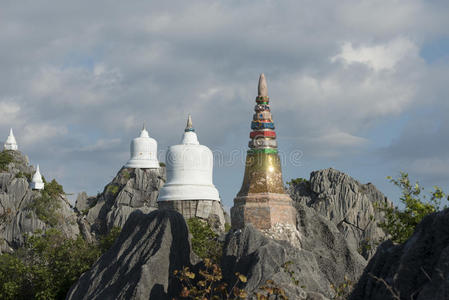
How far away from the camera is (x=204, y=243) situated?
29.6 metres

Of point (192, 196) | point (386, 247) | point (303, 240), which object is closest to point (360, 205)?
point (192, 196)

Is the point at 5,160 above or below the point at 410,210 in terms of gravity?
above

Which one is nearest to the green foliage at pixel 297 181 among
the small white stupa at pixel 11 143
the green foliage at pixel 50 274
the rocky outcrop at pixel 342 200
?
the rocky outcrop at pixel 342 200

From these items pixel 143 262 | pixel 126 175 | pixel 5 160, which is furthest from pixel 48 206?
pixel 143 262

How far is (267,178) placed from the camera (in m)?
28.0

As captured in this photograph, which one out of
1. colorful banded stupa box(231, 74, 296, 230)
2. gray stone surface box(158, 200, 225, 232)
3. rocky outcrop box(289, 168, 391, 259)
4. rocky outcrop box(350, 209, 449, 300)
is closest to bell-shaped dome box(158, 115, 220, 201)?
gray stone surface box(158, 200, 225, 232)

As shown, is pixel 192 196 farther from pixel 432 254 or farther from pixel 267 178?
pixel 432 254

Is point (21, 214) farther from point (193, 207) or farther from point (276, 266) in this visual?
point (276, 266)

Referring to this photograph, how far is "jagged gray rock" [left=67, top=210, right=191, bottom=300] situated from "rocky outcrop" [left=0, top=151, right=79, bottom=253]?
4104cm

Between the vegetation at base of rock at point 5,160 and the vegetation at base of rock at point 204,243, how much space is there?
44.6 meters

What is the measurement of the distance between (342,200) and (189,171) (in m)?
11.5

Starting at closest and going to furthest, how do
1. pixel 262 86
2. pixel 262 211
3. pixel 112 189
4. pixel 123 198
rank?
pixel 262 211 < pixel 262 86 < pixel 123 198 < pixel 112 189

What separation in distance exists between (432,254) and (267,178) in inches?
717

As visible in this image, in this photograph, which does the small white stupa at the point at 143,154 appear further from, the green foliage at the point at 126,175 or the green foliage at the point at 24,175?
the green foliage at the point at 24,175
